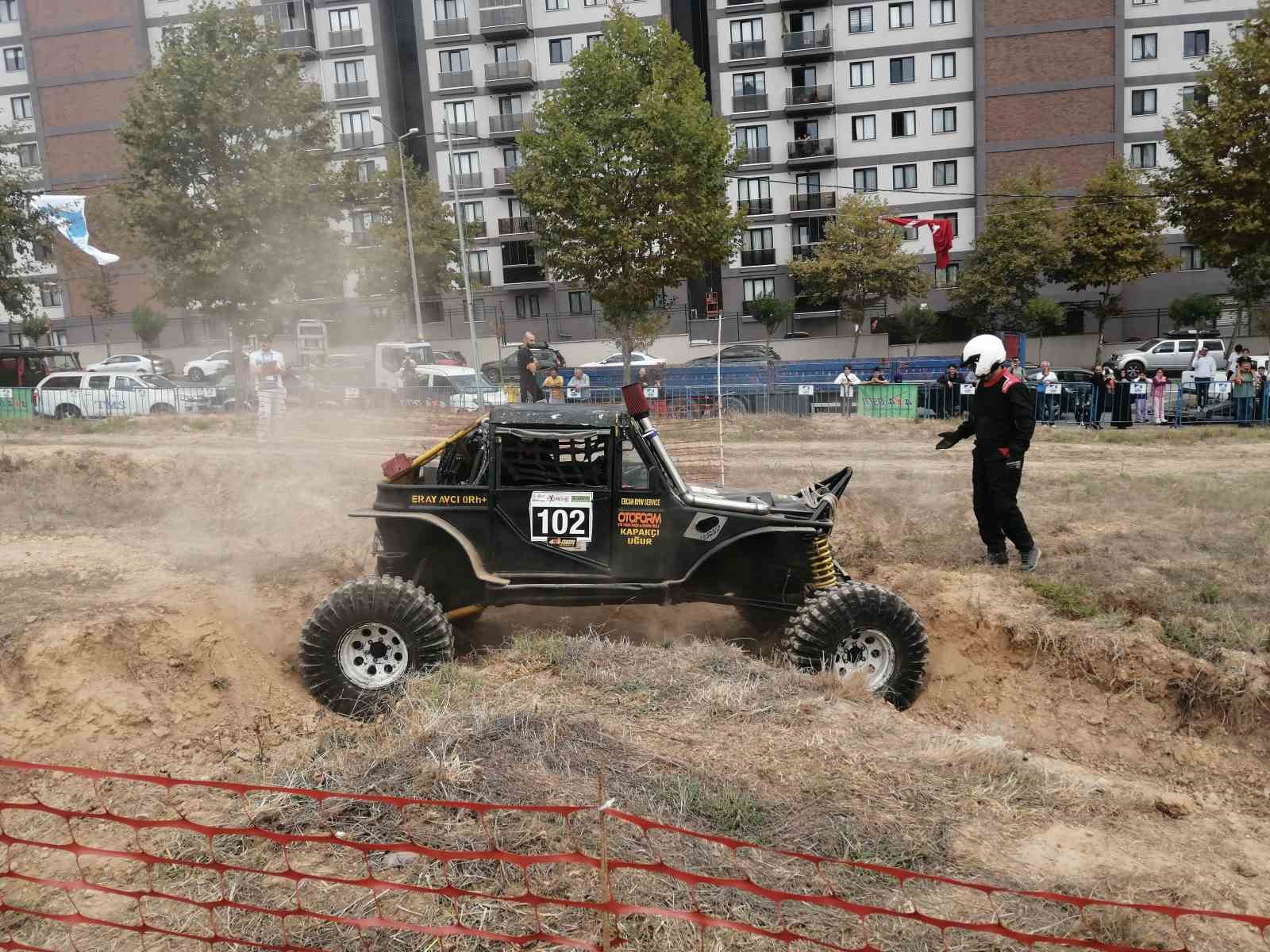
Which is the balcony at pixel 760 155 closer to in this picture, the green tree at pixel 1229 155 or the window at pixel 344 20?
the window at pixel 344 20

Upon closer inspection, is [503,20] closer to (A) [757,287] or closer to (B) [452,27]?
(B) [452,27]

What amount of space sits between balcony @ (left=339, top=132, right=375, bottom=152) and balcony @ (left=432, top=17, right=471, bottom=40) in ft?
20.8

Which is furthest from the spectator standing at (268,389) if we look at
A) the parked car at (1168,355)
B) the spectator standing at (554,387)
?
the parked car at (1168,355)

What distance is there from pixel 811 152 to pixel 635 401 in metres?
45.4

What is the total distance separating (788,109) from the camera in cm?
4825

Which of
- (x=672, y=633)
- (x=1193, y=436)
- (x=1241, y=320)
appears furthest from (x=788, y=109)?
(x=672, y=633)

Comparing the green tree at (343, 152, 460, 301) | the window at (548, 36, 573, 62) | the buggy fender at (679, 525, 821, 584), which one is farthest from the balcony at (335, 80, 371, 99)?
the buggy fender at (679, 525, 821, 584)

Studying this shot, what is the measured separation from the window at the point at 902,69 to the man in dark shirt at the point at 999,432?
1720 inches

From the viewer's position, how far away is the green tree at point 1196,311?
139 feet

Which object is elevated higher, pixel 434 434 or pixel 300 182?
pixel 300 182

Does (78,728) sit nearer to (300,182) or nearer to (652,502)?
(652,502)

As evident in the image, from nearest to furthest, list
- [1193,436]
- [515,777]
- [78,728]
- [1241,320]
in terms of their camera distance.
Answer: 1. [515,777]
2. [78,728]
3. [1193,436]
4. [1241,320]

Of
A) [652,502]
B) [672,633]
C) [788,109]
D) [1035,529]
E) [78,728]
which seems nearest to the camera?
[78,728]

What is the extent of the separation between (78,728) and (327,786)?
2.38m
